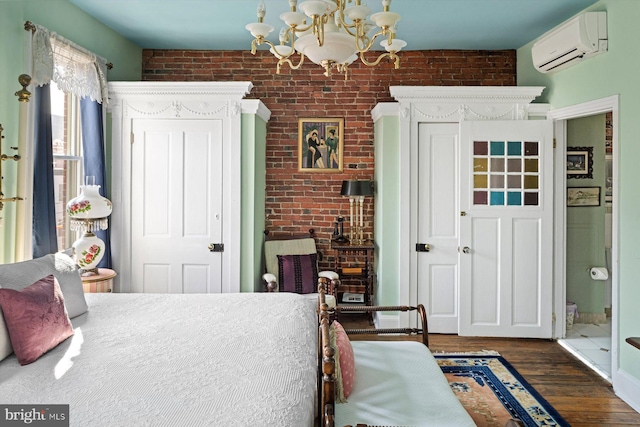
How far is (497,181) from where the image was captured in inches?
159

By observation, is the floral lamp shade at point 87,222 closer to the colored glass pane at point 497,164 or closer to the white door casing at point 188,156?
the white door casing at point 188,156

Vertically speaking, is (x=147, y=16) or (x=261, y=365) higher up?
(x=147, y=16)

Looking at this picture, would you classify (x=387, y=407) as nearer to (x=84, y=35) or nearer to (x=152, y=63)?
(x=84, y=35)

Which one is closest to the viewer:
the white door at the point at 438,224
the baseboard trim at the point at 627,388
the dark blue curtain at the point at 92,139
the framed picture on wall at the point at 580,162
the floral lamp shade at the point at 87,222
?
the baseboard trim at the point at 627,388

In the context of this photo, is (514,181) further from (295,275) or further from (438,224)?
(295,275)

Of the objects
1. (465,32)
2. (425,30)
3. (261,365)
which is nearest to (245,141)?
(425,30)

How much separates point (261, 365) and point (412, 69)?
12.8 feet

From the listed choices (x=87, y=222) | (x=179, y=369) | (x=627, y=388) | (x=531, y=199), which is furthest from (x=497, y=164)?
(x=87, y=222)

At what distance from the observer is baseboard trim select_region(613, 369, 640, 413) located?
292cm

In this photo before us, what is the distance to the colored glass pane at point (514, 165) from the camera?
4.03m

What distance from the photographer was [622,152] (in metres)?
3.12

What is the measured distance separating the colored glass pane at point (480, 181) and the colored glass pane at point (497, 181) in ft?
0.19

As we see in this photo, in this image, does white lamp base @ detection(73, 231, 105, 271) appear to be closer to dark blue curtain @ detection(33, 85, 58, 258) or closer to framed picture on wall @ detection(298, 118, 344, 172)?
dark blue curtain @ detection(33, 85, 58, 258)

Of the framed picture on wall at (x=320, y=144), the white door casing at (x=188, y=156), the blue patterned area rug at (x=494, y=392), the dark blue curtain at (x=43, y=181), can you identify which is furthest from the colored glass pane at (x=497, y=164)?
the dark blue curtain at (x=43, y=181)
